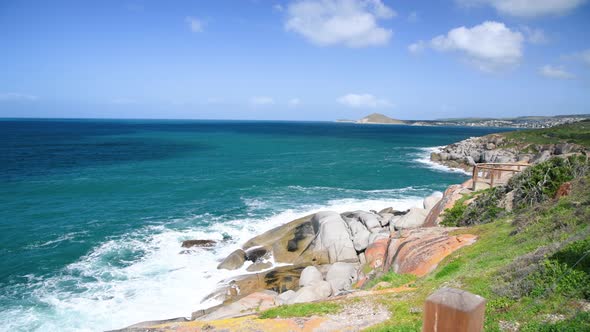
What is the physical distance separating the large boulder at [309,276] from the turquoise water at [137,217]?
19.6 ft

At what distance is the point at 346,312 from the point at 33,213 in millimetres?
35215

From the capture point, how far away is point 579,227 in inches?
424

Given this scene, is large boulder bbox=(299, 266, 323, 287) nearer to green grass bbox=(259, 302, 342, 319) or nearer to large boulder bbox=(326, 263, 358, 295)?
large boulder bbox=(326, 263, 358, 295)

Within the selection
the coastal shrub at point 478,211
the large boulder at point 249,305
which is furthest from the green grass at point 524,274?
the large boulder at point 249,305

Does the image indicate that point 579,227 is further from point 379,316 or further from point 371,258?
point 371,258

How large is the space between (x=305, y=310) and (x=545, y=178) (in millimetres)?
16127

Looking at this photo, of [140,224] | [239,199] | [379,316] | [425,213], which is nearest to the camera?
[379,316]

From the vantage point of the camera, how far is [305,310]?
1046 centimetres

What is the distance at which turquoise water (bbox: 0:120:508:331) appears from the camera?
2052cm

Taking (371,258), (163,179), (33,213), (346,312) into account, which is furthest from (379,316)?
(163,179)

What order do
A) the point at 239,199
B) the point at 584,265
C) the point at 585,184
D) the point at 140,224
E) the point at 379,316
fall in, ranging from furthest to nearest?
the point at 239,199, the point at 140,224, the point at 585,184, the point at 379,316, the point at 584,265

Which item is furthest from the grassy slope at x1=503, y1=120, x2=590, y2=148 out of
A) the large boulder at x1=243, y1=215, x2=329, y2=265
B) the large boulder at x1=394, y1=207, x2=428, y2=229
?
the large boulder at x1=243, y1=215, x2=329, y2=265

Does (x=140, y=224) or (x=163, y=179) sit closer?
(x=140, y=224)

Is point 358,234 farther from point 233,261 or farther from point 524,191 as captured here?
point 524,191
